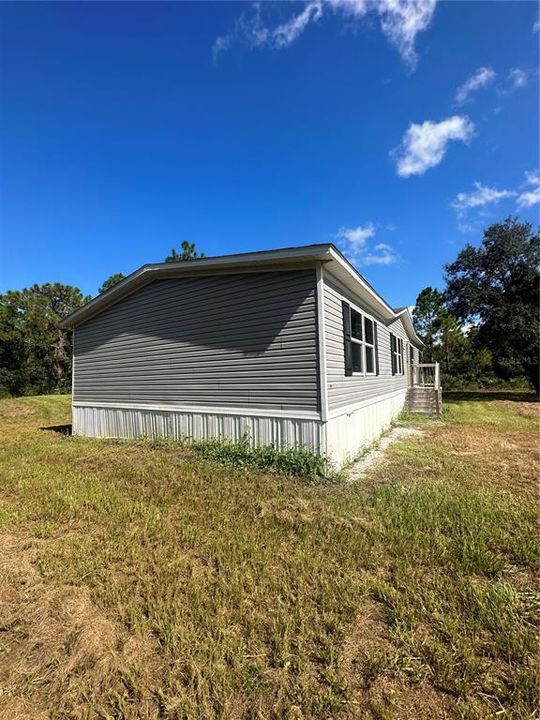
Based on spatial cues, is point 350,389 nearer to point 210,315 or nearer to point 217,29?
point 210,315

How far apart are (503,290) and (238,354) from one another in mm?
19400

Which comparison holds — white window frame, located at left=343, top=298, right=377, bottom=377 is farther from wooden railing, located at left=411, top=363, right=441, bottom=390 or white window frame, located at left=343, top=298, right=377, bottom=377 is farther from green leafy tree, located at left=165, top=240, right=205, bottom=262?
green leafy tree, located at left=165, top=240, right=205, bottom=262

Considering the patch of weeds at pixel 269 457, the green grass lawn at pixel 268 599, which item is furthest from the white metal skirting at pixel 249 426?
the green grass lawn at pixel 268 599

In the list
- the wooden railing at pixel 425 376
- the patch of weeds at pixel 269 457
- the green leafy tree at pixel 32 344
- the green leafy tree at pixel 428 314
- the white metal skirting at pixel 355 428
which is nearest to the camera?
the patch of weeds at pixel 269 457

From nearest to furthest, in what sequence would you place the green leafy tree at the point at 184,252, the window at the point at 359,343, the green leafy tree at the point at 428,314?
1. the window at the point at 359,343
2. the green leafy tree at the point at 184,252
3. the green leafy tree at the point at 428,314

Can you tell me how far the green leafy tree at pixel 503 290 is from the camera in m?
18.9

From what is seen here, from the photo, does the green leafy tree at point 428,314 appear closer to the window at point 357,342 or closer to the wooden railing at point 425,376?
the wooden railing at point 425,376

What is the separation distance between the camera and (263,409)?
6.45m

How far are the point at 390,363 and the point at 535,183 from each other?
6.23m

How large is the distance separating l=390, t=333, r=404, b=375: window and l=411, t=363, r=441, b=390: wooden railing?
4.23 feet

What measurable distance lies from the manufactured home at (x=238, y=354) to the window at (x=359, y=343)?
4 centimetres

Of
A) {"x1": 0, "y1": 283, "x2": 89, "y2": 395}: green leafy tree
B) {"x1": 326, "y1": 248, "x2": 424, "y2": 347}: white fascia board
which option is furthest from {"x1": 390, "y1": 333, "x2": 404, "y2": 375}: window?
{"x1": 0, "y1": 283, "x2": 89, "y2": 395}: green leafy tree

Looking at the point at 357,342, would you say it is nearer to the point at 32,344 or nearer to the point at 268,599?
the point at 268,599

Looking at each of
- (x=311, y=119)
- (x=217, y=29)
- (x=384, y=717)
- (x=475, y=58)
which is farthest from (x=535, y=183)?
(x=384, y=717)
